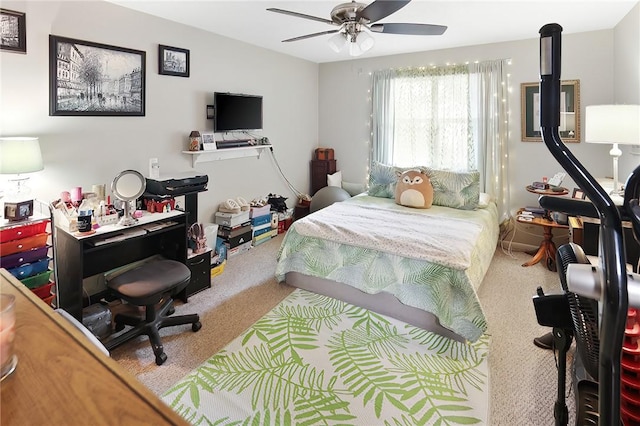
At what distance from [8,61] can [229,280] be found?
2.24 meters

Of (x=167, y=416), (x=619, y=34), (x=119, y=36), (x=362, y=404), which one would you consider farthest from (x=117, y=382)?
(x=619, y=34)

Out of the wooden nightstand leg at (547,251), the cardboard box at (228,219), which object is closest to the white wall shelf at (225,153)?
the cardboard box at (228,219)

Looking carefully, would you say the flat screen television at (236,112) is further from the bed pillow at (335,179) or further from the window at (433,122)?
the window at (433,122)

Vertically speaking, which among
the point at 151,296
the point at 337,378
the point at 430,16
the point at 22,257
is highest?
the point at 430,16

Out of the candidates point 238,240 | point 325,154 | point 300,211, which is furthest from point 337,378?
point 325,154

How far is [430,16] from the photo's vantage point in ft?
10.5

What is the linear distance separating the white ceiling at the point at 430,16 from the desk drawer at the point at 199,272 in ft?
6.74

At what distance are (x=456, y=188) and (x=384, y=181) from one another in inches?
32.1

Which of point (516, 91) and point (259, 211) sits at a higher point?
point (516, 91)

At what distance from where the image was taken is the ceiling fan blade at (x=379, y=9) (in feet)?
6.72

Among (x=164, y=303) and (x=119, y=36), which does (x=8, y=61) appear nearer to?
(x=119, y=36)

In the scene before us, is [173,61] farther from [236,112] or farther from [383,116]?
[383,116]

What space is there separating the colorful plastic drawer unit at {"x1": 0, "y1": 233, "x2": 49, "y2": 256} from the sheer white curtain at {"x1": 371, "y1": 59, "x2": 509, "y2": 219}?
389cm

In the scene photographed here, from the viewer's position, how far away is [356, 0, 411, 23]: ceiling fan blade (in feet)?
6.72
